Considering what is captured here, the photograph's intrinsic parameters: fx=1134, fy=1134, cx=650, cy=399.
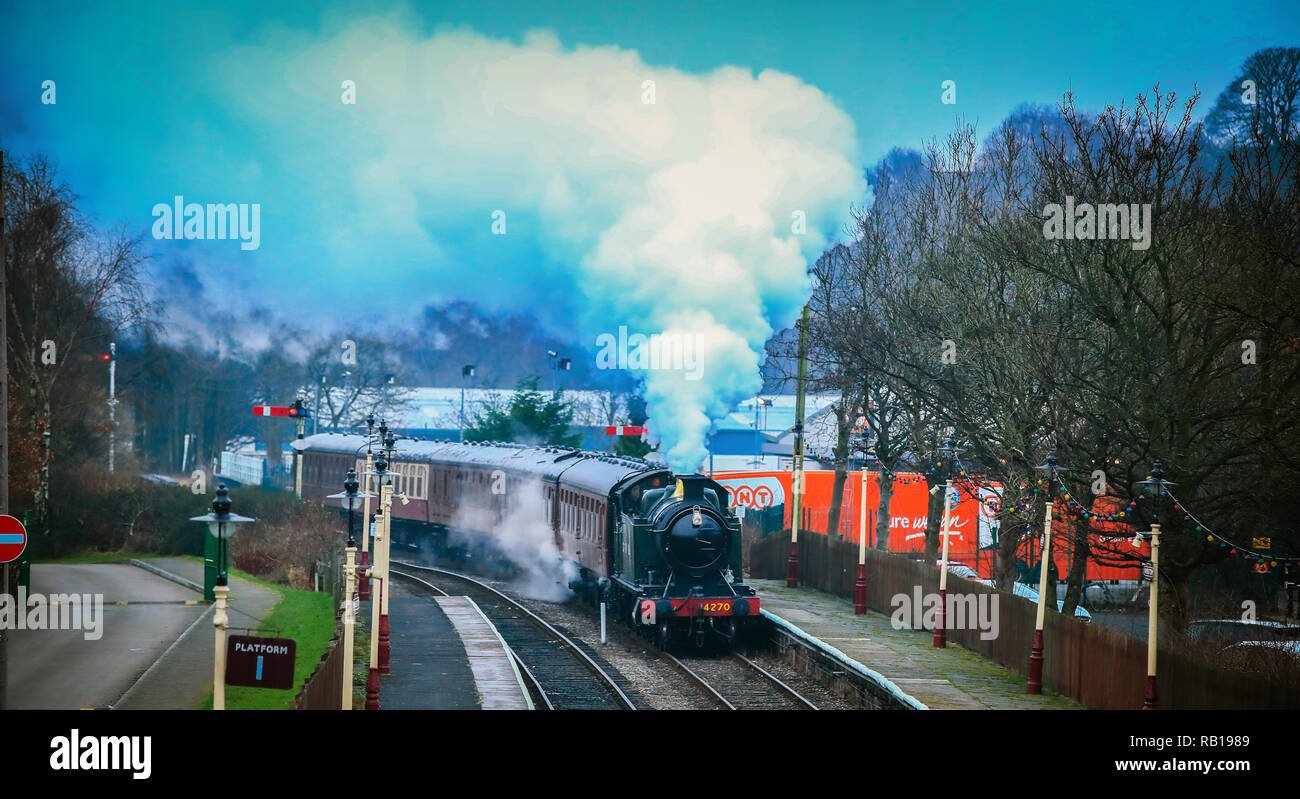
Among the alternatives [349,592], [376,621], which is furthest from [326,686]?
[376,621]

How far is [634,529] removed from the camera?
21.9m

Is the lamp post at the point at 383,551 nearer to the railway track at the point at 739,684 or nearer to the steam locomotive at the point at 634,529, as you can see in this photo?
the steam locomotive at the point at 634,529

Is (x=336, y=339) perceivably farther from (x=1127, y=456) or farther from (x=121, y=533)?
(x=1127, y=456)

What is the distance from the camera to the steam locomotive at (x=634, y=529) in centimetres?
2131

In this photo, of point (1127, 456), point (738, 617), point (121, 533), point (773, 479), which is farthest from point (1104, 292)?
point (121, 533)

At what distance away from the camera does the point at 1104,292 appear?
18.8 meters

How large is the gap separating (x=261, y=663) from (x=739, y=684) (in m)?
10.7

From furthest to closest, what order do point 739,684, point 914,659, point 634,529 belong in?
1. point 634,529
2. point 914,659
3. point 739,684

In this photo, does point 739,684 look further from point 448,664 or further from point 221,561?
point 221,561
